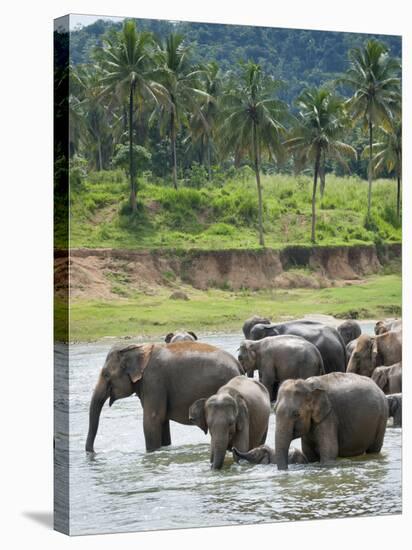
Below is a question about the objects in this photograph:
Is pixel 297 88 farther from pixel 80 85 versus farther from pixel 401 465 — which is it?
pixel 401 465

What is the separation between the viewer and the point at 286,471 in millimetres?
16641

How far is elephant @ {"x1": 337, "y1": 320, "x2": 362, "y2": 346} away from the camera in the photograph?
714 inches

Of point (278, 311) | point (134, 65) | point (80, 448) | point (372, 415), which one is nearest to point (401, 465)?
point (372, 415)

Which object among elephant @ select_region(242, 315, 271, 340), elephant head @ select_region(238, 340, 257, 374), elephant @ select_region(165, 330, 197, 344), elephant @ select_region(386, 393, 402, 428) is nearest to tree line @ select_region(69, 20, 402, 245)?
elephant @ select_region(242, 315, 271, 340)

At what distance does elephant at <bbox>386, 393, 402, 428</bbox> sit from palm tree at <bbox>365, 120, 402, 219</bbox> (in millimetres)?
1953

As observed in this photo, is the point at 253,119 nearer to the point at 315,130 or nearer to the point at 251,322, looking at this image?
the point at 315,130

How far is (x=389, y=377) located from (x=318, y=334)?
0.96 meters

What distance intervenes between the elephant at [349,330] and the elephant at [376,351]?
82mm

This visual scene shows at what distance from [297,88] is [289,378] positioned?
122 inches

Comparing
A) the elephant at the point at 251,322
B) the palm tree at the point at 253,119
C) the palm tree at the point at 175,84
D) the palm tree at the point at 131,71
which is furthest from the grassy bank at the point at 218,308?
the palm tree at the point at 175,84

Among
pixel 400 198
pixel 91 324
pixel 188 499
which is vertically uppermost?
pixel 400 198

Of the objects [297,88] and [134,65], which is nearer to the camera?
[134,65]

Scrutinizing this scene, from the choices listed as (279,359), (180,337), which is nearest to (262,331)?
(279,359)

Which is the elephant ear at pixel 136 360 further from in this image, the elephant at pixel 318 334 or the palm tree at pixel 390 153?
the palm tree at pixel 390 153
